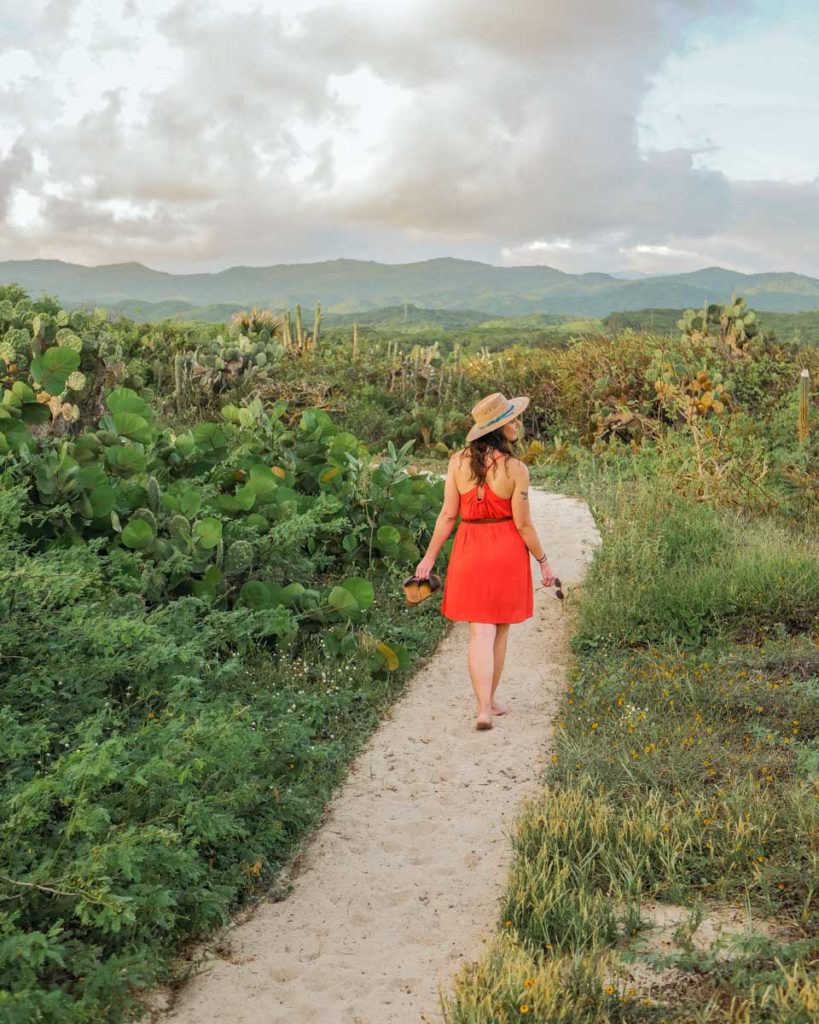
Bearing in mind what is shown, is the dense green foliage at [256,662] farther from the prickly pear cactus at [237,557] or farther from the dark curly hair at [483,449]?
the dark curly hair at [483,449]

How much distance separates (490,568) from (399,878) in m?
1.84

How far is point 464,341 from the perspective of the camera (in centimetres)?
6069

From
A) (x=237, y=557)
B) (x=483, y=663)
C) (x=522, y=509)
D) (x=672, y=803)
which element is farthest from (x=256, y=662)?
(x=672, y=803)

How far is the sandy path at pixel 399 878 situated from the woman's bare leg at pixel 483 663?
14 cm

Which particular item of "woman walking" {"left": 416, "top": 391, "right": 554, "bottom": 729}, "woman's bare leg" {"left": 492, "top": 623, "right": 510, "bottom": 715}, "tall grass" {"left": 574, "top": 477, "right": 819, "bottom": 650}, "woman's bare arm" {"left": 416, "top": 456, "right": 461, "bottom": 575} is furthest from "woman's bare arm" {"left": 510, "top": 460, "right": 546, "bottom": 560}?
"tall grass" {"left": 574, "top": 477, "right": 819, "bottom": 650}

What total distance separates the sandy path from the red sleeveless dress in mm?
654

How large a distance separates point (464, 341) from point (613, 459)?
49507 mm

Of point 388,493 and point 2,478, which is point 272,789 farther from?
point 388,493

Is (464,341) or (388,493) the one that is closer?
(388,493)

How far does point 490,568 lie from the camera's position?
527cm

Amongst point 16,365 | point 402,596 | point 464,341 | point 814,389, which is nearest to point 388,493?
point 402,596

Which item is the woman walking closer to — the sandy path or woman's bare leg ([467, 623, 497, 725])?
woman's bare leg ([467, 623, 497, 725])

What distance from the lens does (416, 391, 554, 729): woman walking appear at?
5164mm

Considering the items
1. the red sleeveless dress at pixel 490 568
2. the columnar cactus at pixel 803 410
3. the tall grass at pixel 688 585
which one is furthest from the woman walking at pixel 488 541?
the columnar cactus at pixel 803 410
